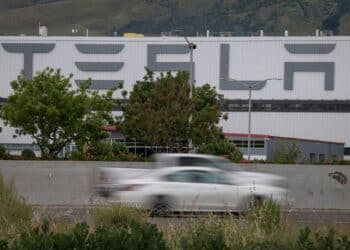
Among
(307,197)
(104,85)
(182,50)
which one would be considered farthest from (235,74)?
(307,197)

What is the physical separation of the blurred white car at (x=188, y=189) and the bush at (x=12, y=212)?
6947 millimetres

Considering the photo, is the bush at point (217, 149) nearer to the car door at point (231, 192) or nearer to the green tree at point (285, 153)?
the green tree at point (285, 153)

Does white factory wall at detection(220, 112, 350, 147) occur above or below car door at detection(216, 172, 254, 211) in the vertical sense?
above

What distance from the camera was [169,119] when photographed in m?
52.4

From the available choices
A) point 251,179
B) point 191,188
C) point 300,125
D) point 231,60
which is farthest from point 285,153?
point 231,60

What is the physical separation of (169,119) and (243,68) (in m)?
53.1

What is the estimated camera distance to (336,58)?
10312cm

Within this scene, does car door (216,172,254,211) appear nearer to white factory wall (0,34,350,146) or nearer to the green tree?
the green tree

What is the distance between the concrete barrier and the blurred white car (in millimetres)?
3502

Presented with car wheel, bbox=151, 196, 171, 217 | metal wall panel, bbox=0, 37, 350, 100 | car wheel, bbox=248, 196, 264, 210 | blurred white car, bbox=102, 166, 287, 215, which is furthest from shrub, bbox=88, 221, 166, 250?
metal wall panel, bbox=0, 37, 350, 100

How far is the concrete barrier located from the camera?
82.4ft

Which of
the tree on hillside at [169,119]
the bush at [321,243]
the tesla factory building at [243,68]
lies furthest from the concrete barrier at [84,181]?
the tesla factory building at [243,68]

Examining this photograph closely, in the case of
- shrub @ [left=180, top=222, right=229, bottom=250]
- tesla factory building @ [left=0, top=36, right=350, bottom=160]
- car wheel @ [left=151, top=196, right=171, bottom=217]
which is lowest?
car wheel @ [left=151, top=196, right=171, bottom=217]

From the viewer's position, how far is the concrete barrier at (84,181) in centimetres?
2511
